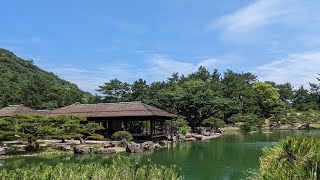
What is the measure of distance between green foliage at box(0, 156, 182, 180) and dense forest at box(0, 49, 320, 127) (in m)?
32.1

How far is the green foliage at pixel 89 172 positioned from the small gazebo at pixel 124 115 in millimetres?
20350

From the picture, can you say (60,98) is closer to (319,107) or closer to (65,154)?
(65,154)

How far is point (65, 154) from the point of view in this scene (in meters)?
21.0

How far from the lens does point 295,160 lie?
4.42 metres

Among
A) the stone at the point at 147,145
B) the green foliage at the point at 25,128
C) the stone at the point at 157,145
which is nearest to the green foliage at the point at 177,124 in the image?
the stone at the point at 157,145

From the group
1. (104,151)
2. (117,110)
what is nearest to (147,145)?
(104,151)

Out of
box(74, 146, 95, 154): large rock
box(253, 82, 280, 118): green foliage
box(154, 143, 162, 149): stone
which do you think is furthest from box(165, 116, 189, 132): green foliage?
box(253, 82, 280, 118): green foliage

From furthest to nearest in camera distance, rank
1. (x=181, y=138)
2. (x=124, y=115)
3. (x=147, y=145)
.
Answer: (x=181, y=138)
(x=124, y=115)
(x=147, y=145)

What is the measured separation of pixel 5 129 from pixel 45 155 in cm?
306

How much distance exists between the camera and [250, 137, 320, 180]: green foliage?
12.8 feet

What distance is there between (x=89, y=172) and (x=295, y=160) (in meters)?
3.02

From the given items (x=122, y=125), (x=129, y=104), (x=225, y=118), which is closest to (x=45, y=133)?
(x=129, y=104)

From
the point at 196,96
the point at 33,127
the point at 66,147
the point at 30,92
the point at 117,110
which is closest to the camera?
the point at 33,127

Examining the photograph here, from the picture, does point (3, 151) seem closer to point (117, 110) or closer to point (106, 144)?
point (106, 144)
